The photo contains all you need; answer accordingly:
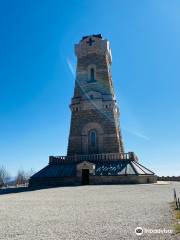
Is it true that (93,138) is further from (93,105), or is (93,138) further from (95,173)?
(95,173)

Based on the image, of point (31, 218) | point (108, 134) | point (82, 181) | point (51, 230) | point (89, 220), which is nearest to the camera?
point (51, 230)

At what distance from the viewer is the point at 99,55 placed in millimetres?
43125

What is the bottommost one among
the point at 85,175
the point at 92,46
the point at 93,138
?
the point at 85,175

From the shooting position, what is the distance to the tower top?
43.3 meters

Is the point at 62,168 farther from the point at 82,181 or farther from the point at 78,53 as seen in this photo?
the point at 78,53

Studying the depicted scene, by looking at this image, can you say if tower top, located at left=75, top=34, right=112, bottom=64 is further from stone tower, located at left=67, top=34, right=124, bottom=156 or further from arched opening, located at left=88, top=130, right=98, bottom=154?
arched opening, located at left=88, top=130, right=98, bottom=154

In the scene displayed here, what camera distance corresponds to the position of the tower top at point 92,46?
43.3 metres

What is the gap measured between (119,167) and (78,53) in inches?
842

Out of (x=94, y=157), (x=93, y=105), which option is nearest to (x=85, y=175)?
(x=94, y=157)

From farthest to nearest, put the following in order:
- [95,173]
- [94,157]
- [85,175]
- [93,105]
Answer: [93,105] < [94,157] < [85,175] < [95,173]

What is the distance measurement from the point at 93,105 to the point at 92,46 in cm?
1076

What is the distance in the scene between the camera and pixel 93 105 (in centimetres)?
3981

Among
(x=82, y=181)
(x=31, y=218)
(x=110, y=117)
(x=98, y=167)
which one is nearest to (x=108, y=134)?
(x=110, y=117)

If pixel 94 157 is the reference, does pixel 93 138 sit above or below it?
above
